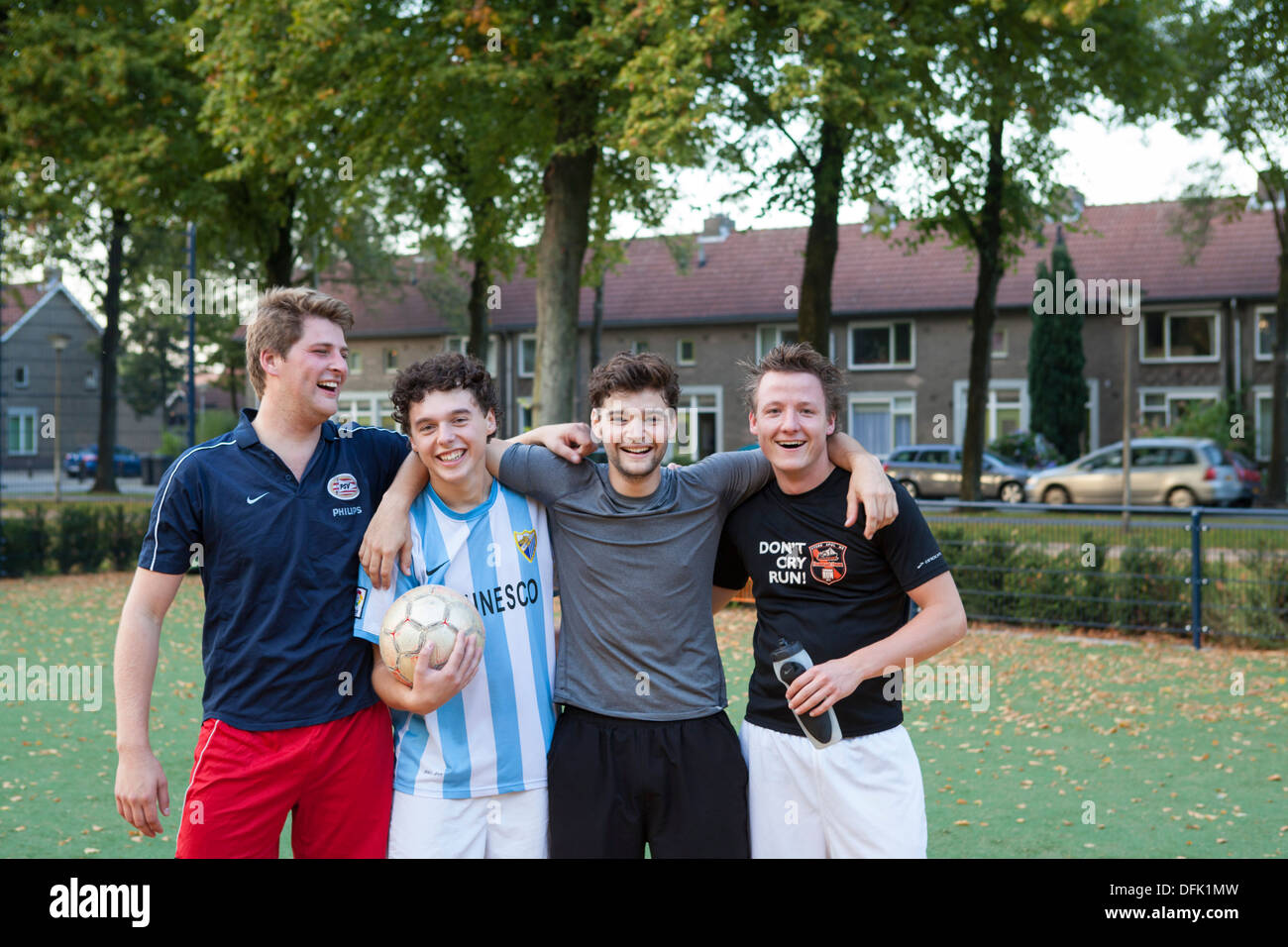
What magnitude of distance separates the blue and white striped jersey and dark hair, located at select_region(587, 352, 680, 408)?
1.64ft

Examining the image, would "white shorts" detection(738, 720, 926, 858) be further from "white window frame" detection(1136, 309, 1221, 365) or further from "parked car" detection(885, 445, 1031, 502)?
"white window frame" detection(1136, 309, 1221, 365)

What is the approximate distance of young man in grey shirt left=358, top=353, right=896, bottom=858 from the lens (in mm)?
3639

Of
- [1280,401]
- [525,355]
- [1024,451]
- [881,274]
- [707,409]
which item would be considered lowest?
[1024,451]

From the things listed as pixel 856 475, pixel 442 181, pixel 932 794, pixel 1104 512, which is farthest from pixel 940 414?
pixel 856 475

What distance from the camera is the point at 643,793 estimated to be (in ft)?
12.0

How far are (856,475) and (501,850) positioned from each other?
5.27 feet

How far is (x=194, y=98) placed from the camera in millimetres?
22156

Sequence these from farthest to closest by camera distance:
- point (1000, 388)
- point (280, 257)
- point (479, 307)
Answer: point (1000, 388)
point (479, 307)
point (280, 257)

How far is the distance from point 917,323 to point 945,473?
1049 centimetres

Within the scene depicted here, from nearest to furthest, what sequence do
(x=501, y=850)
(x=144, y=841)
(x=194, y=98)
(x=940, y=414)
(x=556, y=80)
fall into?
(x=501, y=850)
(x=144, y=841)
(x=556, y=80)
(x=194, y=98)
(x=940, y=414)

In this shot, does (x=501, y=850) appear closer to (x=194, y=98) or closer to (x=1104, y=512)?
(x=1104, y=512)

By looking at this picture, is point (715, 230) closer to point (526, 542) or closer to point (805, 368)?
point (805, 368)

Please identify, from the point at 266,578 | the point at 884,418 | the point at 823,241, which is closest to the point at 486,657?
the point at 266,578

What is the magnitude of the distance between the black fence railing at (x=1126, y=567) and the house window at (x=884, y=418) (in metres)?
29.6
